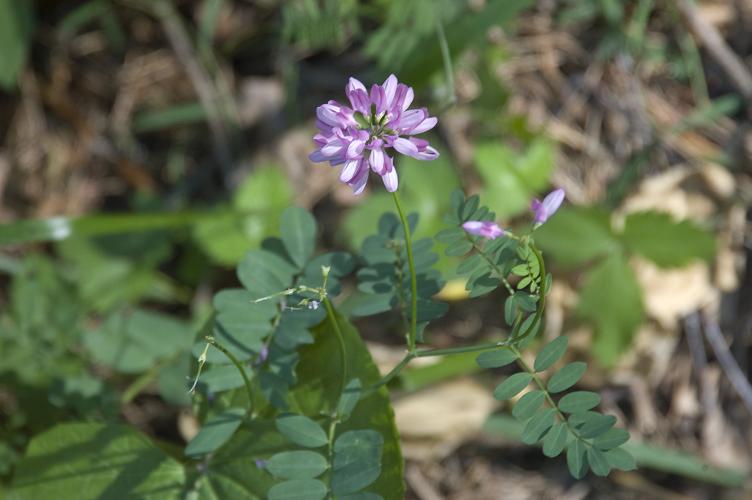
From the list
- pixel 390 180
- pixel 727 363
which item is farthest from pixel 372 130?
pixel 727 363

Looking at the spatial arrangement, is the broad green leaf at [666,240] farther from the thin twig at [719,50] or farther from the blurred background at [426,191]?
the thin twig at [719,50]

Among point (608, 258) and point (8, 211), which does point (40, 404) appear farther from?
point (608, 258)

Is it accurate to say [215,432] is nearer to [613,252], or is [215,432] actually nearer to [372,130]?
[372,130]

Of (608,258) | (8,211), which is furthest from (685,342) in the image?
(8,211)

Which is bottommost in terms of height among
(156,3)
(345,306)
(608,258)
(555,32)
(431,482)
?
(431,482)

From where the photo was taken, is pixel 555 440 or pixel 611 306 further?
pixel 611 306

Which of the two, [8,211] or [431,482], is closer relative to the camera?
[431,482]
